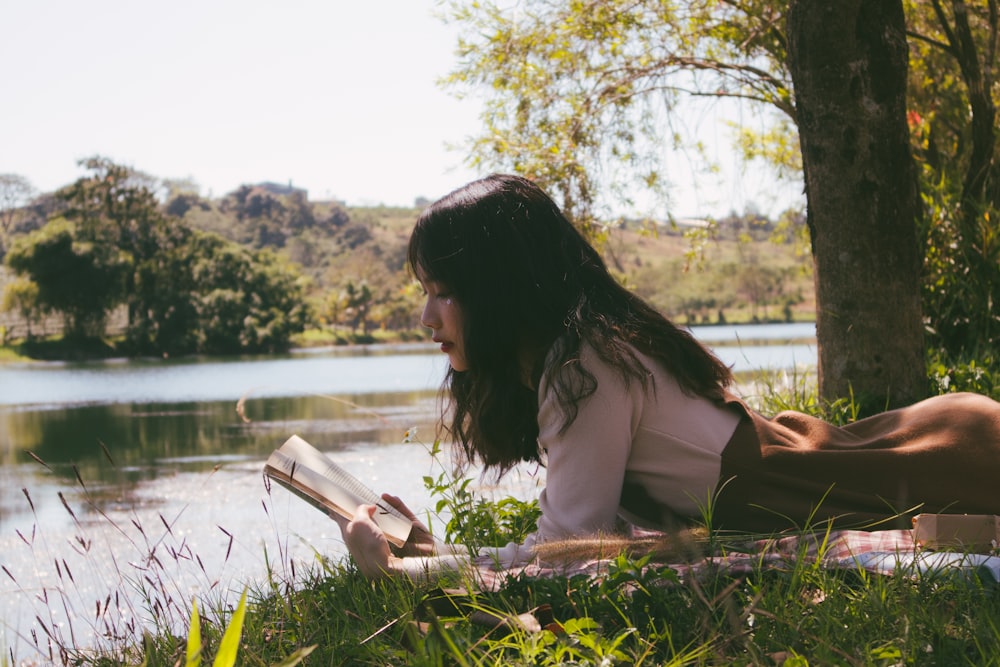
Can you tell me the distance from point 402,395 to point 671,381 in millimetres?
13124

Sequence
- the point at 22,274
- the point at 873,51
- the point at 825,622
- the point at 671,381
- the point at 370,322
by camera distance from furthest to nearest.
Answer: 1. the point at 370,322
2. the point at 22,274
3. the point at 873,51
4. the point at 671,381
5. the point at 825,622

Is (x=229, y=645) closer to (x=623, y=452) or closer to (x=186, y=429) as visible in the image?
(x=623, y=452)

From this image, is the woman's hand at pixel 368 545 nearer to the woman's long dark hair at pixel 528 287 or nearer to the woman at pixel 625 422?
the woman at pixel 625 422

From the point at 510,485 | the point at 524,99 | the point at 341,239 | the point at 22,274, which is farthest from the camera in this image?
the point at 341,239

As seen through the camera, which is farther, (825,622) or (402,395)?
(402,395)

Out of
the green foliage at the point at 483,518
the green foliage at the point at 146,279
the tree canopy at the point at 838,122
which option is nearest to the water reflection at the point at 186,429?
the tree canopy at the point at 838,122

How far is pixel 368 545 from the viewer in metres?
1.77

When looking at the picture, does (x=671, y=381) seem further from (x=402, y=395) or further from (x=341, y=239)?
(x=341, y=239)

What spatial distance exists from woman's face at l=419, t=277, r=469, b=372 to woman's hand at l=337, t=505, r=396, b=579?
380 mm

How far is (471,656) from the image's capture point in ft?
4.33

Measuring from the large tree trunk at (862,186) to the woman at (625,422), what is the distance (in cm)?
128

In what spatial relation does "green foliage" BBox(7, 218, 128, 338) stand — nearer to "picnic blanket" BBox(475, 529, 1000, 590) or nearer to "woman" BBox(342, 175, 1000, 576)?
"woman" BBox(342, 175, 1000, 576)

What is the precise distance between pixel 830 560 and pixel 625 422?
42cm

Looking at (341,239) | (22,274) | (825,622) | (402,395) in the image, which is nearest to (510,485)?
(825,622)
